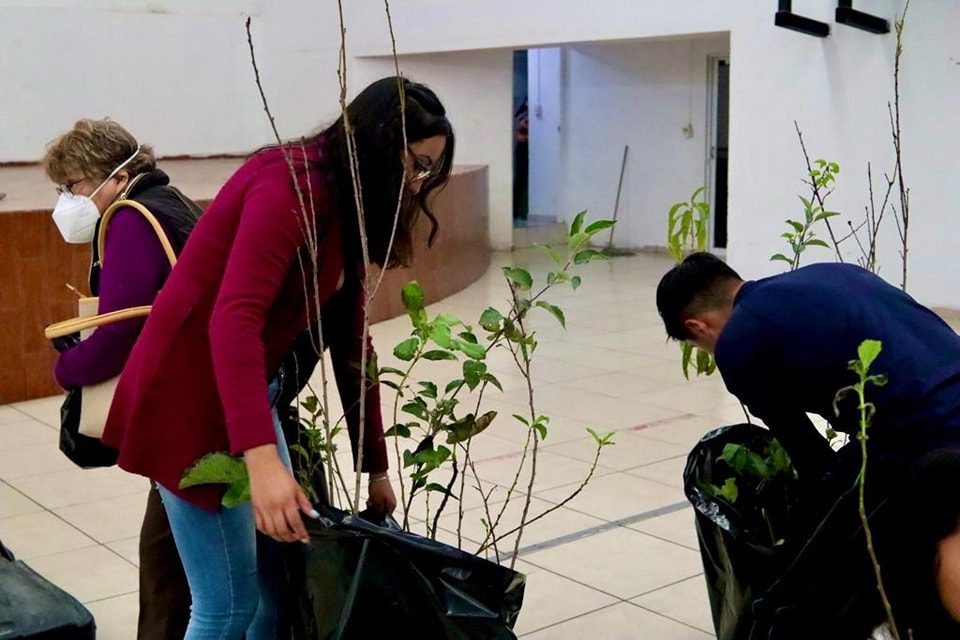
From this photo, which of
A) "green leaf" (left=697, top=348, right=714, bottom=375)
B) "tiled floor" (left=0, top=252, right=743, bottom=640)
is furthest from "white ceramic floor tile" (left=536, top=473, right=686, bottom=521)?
"green leaf" (left=697, top=348, right=714, bottom=375)

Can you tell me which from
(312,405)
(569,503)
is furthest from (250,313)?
(569,503)

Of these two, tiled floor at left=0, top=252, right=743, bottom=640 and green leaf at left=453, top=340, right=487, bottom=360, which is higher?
green leaf at left=453, top=340, right=487, bottom=360

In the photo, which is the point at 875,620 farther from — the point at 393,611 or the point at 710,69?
the point at 710,69

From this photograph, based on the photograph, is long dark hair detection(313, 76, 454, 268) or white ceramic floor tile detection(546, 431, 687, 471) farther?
white ceramic floor tile detection(546, 431, 687, 471)

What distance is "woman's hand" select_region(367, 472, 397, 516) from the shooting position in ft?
6.67

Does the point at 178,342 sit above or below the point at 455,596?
above

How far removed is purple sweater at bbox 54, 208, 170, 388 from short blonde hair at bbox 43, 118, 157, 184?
0.79 ft

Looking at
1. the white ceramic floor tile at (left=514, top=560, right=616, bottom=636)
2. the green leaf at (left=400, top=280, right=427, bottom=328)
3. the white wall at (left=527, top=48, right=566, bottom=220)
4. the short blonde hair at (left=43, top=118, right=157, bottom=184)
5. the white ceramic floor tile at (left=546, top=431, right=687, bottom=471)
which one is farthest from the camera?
the white wall at (left=527, top=48, right=566, bottom=220)

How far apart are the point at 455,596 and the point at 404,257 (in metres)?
0.54

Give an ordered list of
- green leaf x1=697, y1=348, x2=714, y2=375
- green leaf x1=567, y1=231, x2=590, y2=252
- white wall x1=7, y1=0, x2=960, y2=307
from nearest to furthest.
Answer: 1. green leaf x1=567, y1=231, x2=590, y2=252
2. green leaf x1=697, y1=348, x2=714, y2=375
3. white wall x1=7, y1=0, x2=960, y2=307

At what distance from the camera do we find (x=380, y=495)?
2035mm

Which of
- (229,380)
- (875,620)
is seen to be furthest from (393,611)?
(875,620)

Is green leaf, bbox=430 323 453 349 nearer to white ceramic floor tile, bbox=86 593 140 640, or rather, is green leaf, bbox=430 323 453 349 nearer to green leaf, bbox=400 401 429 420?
green leaf, bbox=400 401 429 420

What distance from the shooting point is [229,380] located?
1511mm
